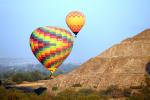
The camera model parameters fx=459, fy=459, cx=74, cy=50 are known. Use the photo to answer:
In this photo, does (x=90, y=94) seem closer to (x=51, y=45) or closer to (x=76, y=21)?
(x=76, y=21)

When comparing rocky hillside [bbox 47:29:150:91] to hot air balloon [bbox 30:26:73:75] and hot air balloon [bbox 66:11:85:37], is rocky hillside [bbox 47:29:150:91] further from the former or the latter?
hot air balloon [bbox 30:26:73:75]

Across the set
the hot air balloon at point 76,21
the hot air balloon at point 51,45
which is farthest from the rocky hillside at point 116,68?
the hot air balloon at point 51,45

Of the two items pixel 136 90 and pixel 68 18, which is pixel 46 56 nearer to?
pixel 68 18

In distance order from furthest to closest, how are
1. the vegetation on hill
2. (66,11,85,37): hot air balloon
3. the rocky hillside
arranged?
the rocky hillside
(66,11,85,37): hot air balloon
the vegetation on hill

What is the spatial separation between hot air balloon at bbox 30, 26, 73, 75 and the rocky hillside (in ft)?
89.3

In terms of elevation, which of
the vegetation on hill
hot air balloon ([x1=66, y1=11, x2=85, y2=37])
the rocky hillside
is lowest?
the vegetation on hill

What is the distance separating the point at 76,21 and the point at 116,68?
29390 millimetres

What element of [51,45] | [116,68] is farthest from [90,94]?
[51,45]

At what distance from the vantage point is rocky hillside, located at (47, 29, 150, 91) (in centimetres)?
7994

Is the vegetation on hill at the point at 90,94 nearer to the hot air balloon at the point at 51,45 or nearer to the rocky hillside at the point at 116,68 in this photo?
the rocky hillside at the point at 116,68

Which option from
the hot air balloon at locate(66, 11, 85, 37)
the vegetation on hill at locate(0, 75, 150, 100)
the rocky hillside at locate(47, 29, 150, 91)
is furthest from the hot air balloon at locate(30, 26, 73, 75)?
the rocky hillside at locate(47, 29, 150, 91)

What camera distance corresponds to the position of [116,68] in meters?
85.9

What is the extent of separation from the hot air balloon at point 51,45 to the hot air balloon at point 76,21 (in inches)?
246

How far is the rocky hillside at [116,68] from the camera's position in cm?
7994
